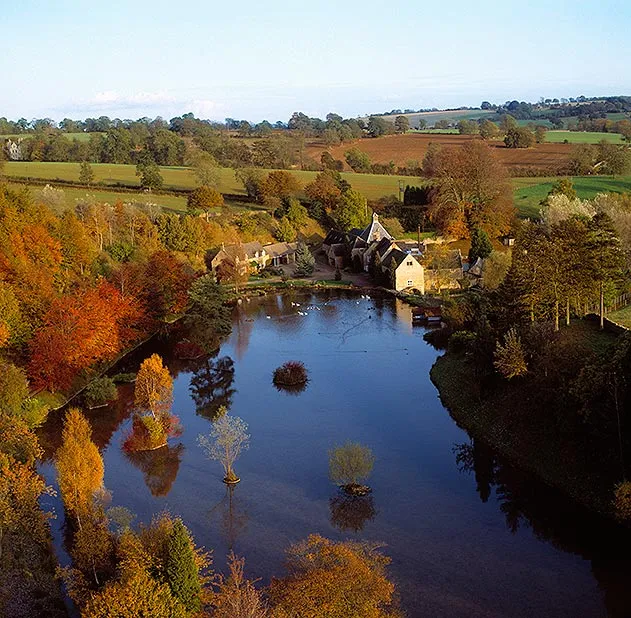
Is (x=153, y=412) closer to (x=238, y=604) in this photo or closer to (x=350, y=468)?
(x=350, y=468)

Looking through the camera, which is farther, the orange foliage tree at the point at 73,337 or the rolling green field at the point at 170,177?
the rolling green field at the point at 170,177

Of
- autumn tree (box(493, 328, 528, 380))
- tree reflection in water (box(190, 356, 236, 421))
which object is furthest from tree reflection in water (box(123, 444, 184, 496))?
autumn tree (box(493, 328, 528, 380))

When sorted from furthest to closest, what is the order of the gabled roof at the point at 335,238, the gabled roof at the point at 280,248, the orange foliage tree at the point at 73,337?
the gabled roof at the point at 335,238, the gabled roof at the point at 280,248, the orange foliage tree at the point at 73,337

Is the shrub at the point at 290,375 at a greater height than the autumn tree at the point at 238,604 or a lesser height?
lesser

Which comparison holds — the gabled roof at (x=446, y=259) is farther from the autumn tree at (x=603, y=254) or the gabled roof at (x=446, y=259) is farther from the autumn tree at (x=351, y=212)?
the autumn tree at (x=603, y=254)

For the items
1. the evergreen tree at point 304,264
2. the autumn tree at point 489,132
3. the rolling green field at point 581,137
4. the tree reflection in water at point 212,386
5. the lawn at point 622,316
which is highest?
the autumn tree at point 489,132

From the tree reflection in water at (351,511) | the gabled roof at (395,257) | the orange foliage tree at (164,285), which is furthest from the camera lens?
the gabled roof at (395,257)

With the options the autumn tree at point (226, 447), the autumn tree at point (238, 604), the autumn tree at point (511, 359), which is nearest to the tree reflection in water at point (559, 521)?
the autumn tree at point (511, 359)
